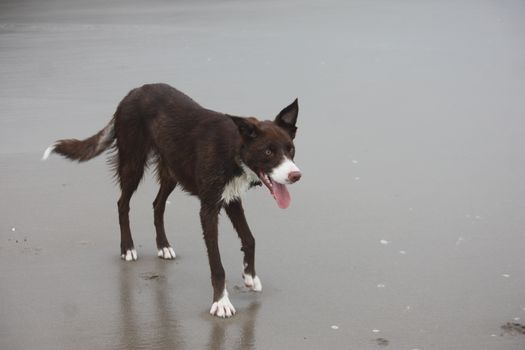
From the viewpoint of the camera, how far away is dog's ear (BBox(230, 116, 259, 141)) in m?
5.55

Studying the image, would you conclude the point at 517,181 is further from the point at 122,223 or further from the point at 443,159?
the point at 122,223

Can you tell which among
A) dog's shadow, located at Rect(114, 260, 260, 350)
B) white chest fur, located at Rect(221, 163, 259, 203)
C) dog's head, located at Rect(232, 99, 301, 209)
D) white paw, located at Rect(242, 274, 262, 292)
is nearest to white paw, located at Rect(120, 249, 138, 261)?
dog's shadow, located at Rect(114, 260, 260, 350)

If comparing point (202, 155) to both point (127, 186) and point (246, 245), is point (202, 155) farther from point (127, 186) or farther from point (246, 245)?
point (127, 186)

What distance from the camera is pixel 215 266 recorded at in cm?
586

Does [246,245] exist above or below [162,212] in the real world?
below

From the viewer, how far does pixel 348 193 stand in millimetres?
7891

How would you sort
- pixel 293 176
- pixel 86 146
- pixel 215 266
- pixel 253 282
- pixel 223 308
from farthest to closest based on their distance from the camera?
1. pixel 86 146
2. pixel 253 282
3. pixel 215 266
4. pixel 223 308
5. pixel 293 176

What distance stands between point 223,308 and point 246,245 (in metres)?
0.56

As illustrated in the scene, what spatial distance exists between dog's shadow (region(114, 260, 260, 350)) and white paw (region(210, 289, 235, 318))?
1.4 inches

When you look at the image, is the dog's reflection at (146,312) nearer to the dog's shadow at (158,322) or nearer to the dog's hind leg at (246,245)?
the dog's shadow at (158,322)

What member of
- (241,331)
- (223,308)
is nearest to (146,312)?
(223,308)

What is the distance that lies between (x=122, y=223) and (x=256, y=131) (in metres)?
1.54

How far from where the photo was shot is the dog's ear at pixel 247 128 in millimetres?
5555

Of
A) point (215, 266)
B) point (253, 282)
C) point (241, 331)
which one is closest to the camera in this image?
point (241, 331)
